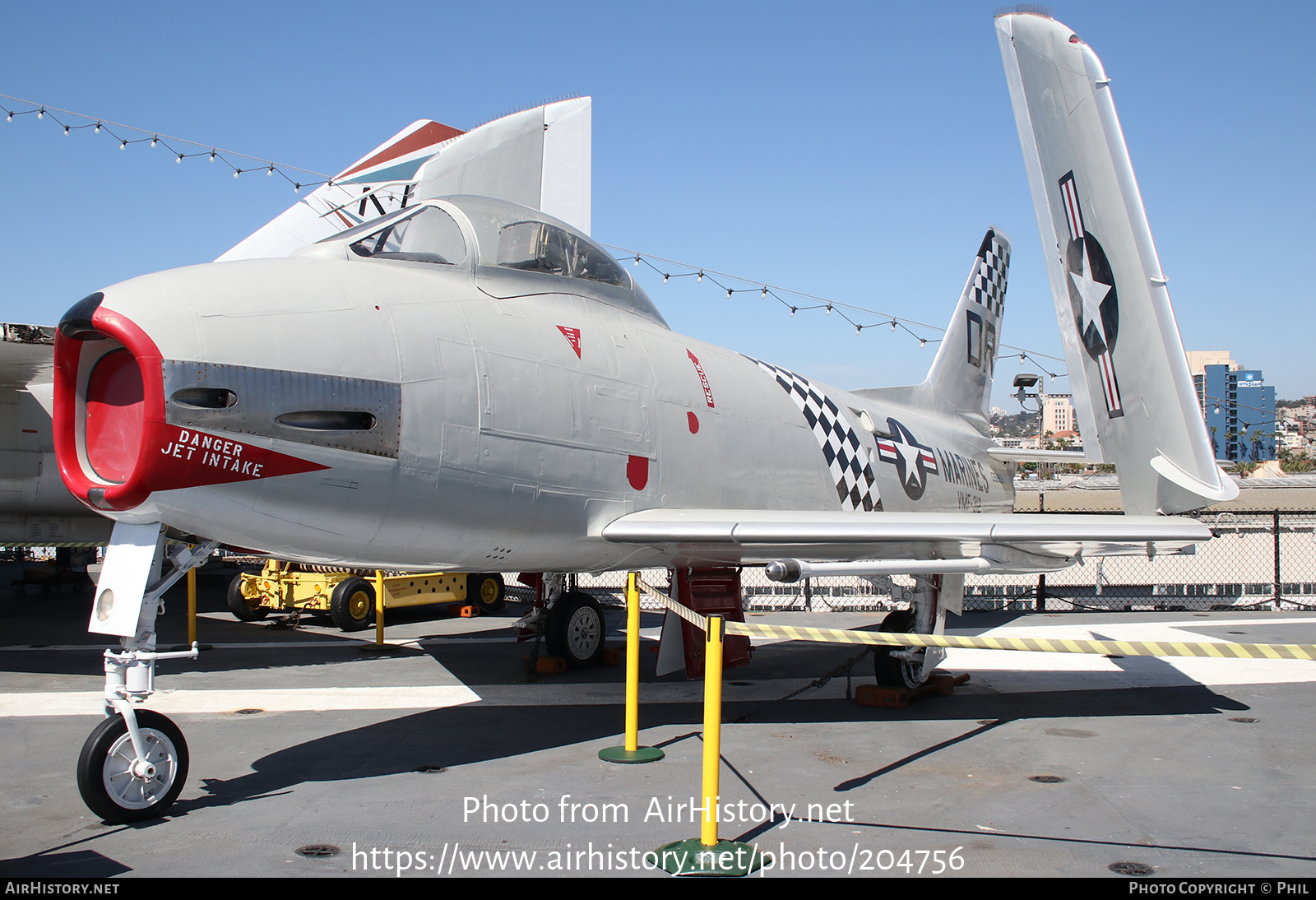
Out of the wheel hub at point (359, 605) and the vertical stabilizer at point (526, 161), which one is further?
the wheel hub at point (359, 605)

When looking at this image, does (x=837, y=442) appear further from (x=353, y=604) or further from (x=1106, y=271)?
(x=353, y=604)

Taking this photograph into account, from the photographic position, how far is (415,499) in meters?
5.09

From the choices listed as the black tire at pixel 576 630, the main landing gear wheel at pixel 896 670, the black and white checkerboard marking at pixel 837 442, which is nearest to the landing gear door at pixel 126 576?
the black tire at pixel 576 630

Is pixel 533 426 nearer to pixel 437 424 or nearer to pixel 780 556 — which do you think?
pixel 437 424

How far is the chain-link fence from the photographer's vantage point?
15609 millimetres

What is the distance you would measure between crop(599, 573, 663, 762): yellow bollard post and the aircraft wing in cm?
45

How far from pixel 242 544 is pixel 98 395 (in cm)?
104

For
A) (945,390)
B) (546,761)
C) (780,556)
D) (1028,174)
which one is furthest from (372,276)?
(945,390)

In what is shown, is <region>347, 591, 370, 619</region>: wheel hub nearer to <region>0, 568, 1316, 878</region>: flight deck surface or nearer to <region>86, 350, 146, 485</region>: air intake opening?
<region>0, 568, 1316, 878</region>: flight deck surface

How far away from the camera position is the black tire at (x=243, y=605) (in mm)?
14047

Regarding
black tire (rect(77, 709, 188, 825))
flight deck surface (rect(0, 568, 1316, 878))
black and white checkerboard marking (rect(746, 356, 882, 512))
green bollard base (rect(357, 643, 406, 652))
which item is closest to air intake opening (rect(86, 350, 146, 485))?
black tire (rect(77, 709, 188, 825))

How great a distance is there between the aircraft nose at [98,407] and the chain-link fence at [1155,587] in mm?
10934

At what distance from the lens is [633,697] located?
5879mm

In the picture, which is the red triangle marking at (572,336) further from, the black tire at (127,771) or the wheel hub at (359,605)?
the wheel hub at (359,605)
